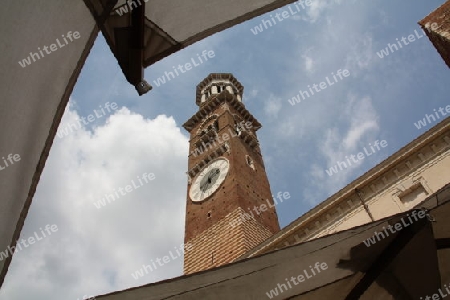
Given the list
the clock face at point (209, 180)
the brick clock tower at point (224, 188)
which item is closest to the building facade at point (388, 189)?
the brick clock tower at point (224, 188)

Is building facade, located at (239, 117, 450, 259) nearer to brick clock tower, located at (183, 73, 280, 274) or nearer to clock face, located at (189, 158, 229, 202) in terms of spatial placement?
brick clock tower, located at (183, 73, 280, 274)

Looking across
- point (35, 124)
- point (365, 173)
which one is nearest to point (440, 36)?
point (365, 173)

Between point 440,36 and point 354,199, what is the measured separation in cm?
736

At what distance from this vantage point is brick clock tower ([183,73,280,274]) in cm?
2270

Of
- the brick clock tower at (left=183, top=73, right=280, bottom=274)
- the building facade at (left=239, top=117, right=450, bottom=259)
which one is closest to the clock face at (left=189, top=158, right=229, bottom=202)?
the brick clock tower at (left=183, top=73, right=280, bottom=274)

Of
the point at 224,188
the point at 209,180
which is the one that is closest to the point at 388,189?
the point at 224,188

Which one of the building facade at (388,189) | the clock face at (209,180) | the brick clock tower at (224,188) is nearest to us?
the building facade at (388,189)

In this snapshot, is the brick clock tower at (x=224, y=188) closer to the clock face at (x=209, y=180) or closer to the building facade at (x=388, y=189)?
the clock face at (x=209, y=180)

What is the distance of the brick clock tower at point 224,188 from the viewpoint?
22.7m

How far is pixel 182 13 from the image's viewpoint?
3.36 m

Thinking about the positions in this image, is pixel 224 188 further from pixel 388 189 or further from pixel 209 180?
pixel 388 189

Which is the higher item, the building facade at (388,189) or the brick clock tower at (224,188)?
the brick clock tower at (224,188)

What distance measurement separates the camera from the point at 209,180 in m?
29.1

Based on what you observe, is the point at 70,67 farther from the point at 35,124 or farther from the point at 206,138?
the point at 206,138
